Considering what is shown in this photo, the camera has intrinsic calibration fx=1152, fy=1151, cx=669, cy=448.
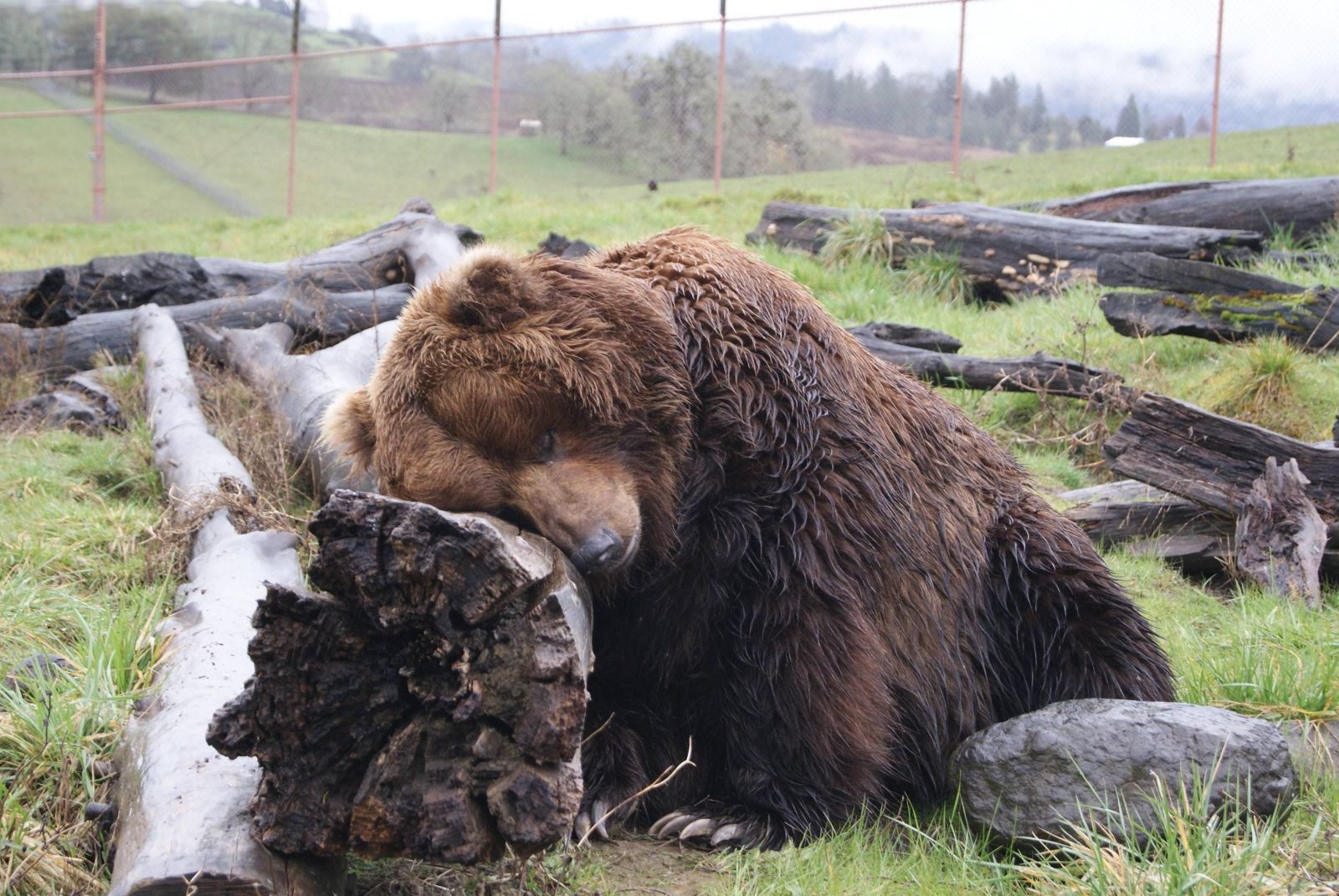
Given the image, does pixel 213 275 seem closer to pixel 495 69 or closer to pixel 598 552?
pixel 598 552

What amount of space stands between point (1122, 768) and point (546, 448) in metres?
1.76

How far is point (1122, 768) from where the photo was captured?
305cm

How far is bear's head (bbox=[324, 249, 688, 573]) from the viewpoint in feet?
10.1

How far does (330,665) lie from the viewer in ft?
7.58

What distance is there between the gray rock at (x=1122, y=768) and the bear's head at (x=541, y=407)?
117 cm

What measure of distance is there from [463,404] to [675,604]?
83cm

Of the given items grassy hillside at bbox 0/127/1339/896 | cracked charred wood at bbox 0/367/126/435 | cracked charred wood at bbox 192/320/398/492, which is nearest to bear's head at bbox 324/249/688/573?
grassy hillside at bbox 0/127/1339/896

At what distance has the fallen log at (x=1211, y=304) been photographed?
6.79 m

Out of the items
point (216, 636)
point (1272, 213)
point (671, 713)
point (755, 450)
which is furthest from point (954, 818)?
point (1272, 213)

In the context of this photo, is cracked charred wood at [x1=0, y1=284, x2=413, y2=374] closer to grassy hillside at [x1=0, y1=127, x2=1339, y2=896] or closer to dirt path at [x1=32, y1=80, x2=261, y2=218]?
grassy hillside at [x1=0, y1=127, x2=1339, y2=896]

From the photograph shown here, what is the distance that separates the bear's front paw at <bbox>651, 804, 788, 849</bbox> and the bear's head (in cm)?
75

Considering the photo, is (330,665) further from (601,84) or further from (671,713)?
(601,84)

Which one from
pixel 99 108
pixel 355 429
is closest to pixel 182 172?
pixel 99 108

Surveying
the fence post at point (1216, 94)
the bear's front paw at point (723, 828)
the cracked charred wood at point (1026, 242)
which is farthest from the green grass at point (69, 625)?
the fence post at point (1216, 94)
